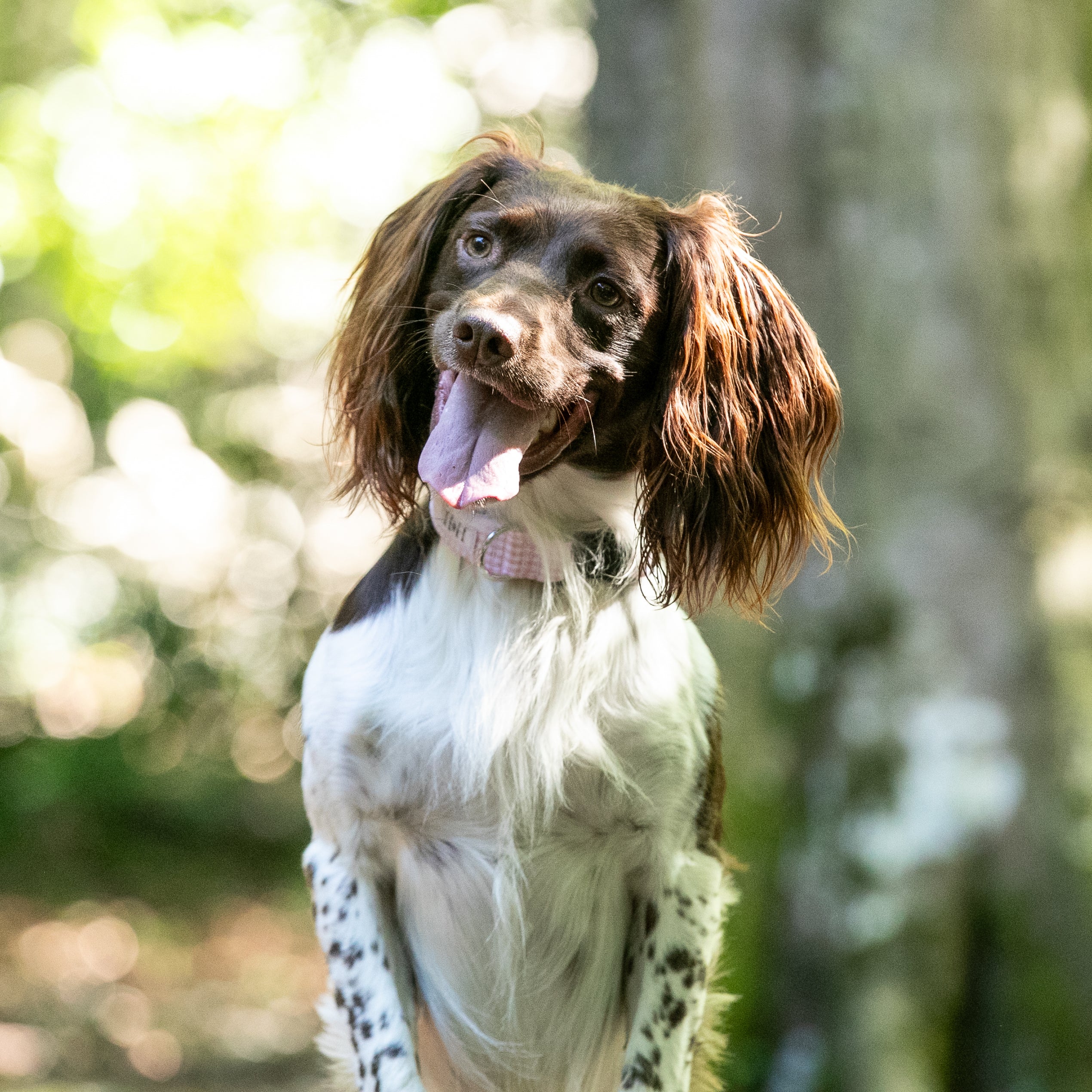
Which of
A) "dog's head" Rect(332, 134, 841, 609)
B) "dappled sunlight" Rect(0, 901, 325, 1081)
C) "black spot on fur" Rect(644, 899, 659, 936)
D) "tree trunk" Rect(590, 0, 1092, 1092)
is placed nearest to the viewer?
"dog's head" Rect(332, 134, 841, 609)

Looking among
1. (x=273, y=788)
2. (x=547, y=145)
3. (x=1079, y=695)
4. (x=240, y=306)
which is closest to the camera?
(x=547, y=145)

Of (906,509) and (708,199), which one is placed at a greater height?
(906,509)

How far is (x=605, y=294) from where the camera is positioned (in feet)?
6.69

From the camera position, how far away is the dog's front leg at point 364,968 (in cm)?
214

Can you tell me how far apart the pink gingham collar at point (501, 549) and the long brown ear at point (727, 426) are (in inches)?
6.7

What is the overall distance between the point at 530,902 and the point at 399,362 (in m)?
1.03

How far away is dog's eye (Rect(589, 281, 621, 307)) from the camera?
2.03 metres

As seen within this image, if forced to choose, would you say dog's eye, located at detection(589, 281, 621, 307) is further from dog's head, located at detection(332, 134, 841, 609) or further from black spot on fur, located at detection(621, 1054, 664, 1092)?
black spot on fur, located at detection(621, 1054, 664, 1092)

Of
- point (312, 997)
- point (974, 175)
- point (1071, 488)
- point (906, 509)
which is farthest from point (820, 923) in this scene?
point (312, 997)

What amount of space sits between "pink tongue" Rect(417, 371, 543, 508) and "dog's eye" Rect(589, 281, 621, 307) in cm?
23

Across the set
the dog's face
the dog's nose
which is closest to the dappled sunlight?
the dog's face

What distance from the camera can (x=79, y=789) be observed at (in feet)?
21.0

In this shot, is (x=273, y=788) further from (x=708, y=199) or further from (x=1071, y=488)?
(x=708, y=199)

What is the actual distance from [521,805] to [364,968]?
434 millimetres
